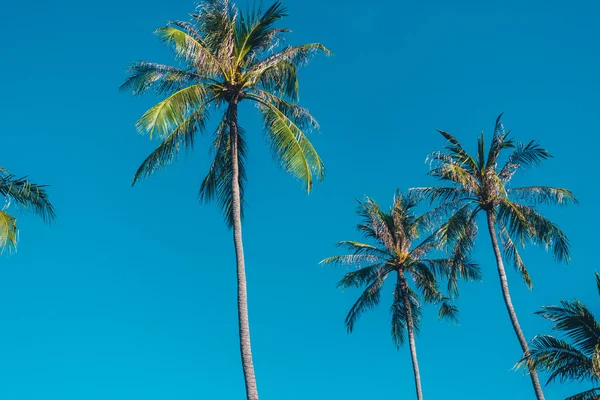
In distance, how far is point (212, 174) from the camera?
22.2m

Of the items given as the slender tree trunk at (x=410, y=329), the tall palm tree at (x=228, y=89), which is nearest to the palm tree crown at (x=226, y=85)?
the tall palm tree at (x=228, y=89)

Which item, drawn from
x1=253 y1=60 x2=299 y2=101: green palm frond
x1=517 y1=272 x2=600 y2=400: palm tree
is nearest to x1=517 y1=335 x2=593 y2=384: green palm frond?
x1=517 y1=272 x2=600 y2=400: palm tree

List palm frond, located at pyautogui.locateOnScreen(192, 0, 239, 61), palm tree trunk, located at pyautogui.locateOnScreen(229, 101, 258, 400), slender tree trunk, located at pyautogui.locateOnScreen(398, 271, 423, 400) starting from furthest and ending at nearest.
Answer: slender tree trunk, located at pyautogui.locateOnScreen(398, 271, 423, 400) < palm frond, located at pyautogui.locateOnScreen(192, 0, 239, 61) < palm tree trunk, located at pyautogui.locateOnScreen(229, 101, 258, 400)

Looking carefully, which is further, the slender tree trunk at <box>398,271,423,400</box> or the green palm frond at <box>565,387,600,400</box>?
the slender tree trunk at <box>398,271,423,400</box>

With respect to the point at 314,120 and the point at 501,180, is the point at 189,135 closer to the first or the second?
the point at 314,120

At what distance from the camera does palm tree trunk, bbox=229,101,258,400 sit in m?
17.3

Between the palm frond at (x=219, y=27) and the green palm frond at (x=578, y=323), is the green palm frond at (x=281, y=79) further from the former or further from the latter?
the green palm frond at (x=578, y=323)

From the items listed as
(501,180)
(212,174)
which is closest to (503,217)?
(501,180)

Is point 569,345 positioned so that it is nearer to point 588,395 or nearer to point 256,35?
point 588,395

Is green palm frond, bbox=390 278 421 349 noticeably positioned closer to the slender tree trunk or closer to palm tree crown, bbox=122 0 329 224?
the slender tree trunk

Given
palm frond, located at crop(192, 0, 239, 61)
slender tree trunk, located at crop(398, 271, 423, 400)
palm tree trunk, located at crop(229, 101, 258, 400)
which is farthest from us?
slender tree trunk, located at crop(398, 271, 423, 400)

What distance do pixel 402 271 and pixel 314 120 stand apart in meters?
11.8

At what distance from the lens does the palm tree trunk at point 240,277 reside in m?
17.3

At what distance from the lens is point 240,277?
18.9m
